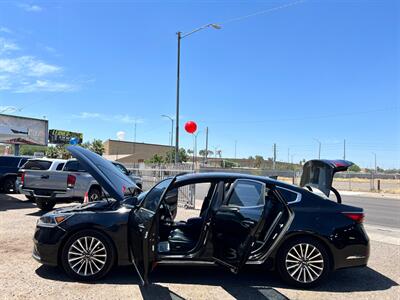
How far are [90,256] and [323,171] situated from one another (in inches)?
142

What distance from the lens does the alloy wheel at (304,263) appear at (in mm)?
5336

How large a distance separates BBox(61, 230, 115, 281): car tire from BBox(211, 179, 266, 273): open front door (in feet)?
4.67

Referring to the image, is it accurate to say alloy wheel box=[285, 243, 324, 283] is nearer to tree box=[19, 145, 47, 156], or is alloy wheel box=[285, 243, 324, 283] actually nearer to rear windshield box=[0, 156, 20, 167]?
rear windshield box=[0, 156, 20, 167]

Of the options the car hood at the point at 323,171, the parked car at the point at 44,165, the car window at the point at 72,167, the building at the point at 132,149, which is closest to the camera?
the car hood at the point at 323,171

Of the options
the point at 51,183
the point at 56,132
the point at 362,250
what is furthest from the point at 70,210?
the point at 56,132

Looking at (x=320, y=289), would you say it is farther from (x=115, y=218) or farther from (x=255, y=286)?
(x=115, y=218)

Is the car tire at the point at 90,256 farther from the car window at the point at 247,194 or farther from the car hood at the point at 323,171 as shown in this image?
the car hood at the point at 323,171

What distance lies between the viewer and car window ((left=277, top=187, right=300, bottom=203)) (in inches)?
217

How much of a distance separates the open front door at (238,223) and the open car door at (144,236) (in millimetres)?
795

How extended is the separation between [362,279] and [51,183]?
987 cm

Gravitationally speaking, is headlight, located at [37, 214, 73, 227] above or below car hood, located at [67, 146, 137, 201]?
below

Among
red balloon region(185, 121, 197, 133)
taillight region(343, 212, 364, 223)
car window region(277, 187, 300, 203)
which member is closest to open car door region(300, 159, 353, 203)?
taillight region(343, 212, 364, 223)

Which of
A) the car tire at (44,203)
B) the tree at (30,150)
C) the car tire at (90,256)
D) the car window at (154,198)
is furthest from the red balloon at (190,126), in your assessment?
the tree at (30,150)

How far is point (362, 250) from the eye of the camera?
17.8 feet
